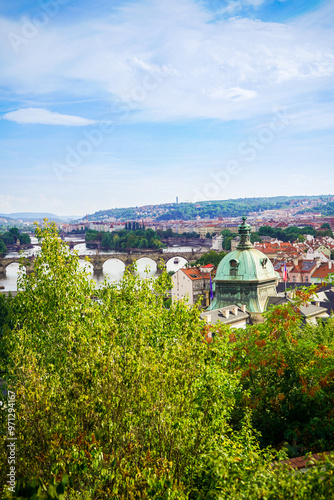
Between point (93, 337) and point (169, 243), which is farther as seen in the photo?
point (169, 243)

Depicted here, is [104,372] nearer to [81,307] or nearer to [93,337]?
[93,337]

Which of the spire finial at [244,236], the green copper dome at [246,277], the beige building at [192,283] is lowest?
the beige building at [192,283]

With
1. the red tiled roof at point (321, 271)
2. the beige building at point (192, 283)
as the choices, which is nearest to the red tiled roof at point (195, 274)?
the beige building at point (192, 283)

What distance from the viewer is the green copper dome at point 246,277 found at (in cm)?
2567

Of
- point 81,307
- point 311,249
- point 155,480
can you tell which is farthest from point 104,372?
point 311,249

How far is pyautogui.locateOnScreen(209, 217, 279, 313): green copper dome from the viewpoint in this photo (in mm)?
25672

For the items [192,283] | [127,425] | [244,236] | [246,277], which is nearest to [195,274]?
[192,283]

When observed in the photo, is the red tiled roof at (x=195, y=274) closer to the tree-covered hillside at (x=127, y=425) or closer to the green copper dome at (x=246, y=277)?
the green copper dome at (x=246, y=277)

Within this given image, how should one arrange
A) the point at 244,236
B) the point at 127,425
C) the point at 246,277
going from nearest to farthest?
the point at 127,425
the point at 246,277
the point at 244,236

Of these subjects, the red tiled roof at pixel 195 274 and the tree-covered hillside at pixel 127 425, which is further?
the red tiled roof at pixel 195 274

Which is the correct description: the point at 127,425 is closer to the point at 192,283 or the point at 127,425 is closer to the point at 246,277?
the point at 246,277

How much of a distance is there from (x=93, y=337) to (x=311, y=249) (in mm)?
79639

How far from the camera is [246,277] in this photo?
1017 inches

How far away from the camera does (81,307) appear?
10.4m
